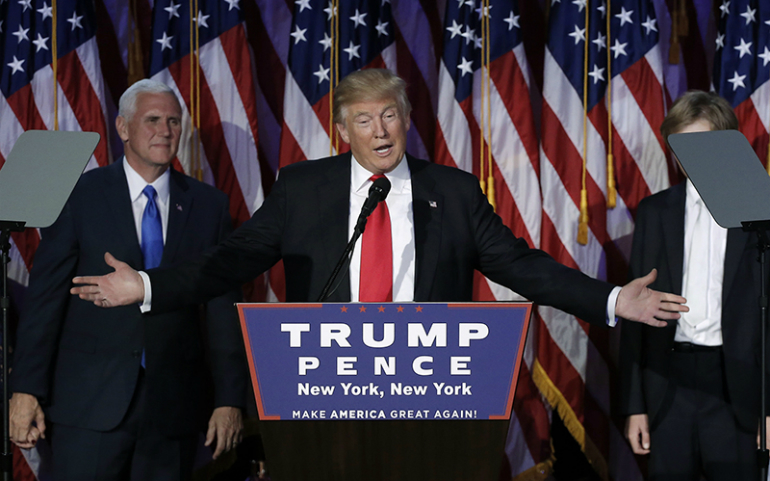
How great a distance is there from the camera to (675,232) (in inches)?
106

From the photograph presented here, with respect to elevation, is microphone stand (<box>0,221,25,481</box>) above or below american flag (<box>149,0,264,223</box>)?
below

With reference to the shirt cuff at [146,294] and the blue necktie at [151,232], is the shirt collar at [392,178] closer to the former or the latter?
the shirt cuff at [146,294]

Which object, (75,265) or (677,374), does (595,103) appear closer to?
(677,374)

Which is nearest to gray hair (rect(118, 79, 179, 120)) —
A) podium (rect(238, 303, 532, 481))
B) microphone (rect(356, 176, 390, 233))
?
microphone (rect(356, 176, 390, 233))

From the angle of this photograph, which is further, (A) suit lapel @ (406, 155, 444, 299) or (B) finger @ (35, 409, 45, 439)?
(B) finger @ (35, 409, 45, 439)

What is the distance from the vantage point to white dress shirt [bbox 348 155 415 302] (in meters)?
2.19

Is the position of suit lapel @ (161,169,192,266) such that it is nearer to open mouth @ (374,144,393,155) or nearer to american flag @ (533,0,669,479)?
open mouth @ (374,144,393,155)

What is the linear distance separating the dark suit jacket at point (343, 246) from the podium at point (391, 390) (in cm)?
56

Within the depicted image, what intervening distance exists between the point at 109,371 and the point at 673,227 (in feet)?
6.76

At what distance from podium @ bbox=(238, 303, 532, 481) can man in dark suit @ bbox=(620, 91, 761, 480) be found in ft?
4.23

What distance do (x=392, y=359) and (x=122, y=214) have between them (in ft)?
5.13

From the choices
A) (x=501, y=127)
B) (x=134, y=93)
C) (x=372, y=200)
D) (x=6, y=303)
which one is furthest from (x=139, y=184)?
(x=501, y=127)

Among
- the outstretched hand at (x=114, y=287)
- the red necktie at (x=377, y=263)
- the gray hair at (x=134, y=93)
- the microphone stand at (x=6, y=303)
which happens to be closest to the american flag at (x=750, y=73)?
the red necktie at (x=377, y=263)

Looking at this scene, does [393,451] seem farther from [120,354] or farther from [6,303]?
[120,354]
